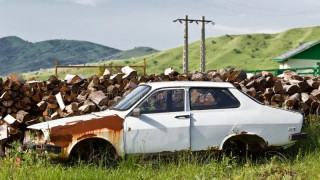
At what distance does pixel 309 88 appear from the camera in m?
11.3

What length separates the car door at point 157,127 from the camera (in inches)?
256

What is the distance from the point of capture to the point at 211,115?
6820 mm

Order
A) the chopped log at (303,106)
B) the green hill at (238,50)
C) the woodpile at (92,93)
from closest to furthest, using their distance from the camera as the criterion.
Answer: the chopped log at (303,106)
the woodpile at (92,93)
the green hill at (238,50)

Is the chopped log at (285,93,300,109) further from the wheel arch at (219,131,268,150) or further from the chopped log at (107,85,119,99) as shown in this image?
the chopped log at (107,85,119,99)

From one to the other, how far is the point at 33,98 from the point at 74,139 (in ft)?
18.6

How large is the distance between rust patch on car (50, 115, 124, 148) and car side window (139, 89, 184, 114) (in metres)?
0.52

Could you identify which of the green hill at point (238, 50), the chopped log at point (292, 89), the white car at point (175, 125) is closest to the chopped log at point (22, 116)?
the white car at point (175, 125)

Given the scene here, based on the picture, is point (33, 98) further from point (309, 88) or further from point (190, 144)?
point (309, 88)

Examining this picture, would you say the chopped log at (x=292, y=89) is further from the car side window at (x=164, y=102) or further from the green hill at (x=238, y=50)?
the green hill at (x=238, y=50)

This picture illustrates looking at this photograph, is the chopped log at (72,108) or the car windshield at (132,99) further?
the chopped log at (72,108)

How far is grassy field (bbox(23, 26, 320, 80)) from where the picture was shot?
363ft

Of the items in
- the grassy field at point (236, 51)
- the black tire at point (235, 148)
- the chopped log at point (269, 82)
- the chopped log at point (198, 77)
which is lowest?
the black tire at point (235, 148)

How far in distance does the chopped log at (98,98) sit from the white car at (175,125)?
10.4 ft

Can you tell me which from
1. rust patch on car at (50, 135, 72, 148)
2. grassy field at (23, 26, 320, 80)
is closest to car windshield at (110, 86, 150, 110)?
rust patch on car at (50, 135, 72, 148)
